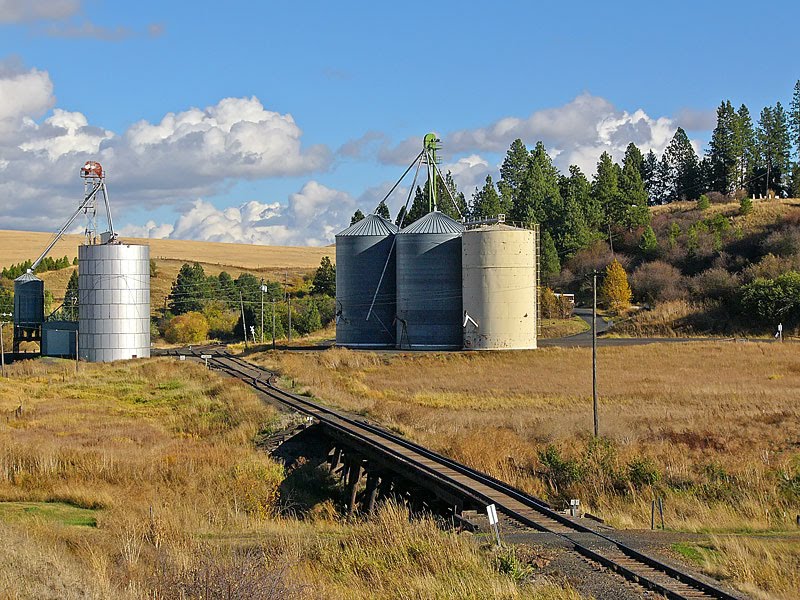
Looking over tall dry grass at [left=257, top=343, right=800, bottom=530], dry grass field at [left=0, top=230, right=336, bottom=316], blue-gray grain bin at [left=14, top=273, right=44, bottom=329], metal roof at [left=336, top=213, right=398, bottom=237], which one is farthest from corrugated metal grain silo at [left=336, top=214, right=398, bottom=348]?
dry grass field at [left=0, top=230, right=336, bottom=316]

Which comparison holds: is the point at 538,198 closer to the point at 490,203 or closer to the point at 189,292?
the point at 490,203

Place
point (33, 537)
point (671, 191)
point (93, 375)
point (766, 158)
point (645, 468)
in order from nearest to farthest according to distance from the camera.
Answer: point (33, 537) < point (645, 468) < point (93, 375) < point (766, 158) < point (671, 191)

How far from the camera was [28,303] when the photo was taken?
8806cm

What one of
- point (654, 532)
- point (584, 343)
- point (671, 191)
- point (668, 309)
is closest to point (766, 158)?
point (671, 191)

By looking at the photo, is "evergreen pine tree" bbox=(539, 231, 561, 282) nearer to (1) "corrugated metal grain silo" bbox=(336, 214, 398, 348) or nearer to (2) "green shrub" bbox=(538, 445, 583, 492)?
(1) "corrugated metal grain silo" bbox=(336, 214, 398, 348)

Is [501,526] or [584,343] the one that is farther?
[584,343]

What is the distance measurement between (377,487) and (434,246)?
48358mm

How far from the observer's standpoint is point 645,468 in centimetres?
2489

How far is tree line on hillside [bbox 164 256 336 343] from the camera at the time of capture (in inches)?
4242

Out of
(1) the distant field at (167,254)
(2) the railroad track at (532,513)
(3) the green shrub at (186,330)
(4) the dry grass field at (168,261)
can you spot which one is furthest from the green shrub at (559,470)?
(1) the distant field at (167,254)

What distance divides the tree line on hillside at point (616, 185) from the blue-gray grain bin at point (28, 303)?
1468 inches

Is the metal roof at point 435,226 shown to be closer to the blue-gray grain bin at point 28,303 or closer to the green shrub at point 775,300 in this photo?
the green shrub at point 775,300

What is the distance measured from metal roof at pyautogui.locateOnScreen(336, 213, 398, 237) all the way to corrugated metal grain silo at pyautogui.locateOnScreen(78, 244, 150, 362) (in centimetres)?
1832

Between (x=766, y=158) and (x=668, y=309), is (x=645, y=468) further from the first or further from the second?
(x=766, y=158)
